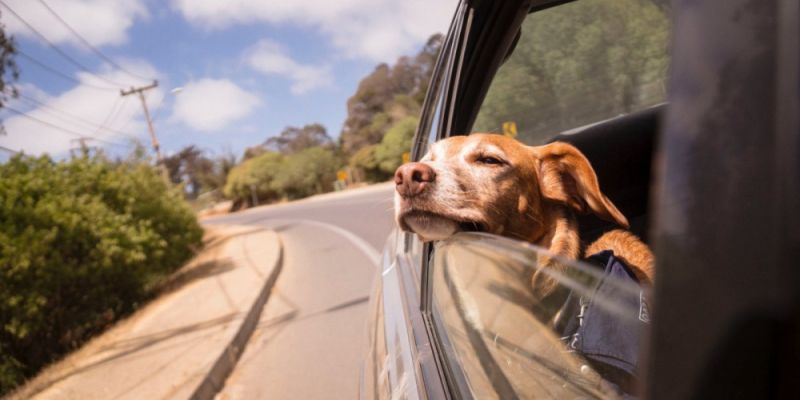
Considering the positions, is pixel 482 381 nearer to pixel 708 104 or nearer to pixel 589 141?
pixel 708 104

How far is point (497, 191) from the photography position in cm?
153

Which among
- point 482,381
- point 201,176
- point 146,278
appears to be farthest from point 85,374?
point 201,176

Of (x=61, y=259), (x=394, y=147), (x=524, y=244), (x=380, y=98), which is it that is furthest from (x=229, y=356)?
(x=380, y=98)

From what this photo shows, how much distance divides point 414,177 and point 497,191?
0.29m

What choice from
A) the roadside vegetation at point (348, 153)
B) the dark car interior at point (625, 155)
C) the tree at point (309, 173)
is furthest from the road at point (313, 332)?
the tree at point (309, 173)

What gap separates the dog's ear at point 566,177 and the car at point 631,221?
0.21 m

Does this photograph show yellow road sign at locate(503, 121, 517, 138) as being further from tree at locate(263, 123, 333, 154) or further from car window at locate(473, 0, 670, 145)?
tree at locate(263, 123, 333, 154)

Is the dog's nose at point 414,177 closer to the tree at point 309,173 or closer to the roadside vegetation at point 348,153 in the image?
the roadside vegetation at point 348,153

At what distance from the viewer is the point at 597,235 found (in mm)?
1752

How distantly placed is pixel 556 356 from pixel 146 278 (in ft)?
→ 30.5

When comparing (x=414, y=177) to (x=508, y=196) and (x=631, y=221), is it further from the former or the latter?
(x=631, y=221)

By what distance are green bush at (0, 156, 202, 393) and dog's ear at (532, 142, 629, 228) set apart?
6.53 m

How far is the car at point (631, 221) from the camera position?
13.0 inches

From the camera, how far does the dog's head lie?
1484 mm
